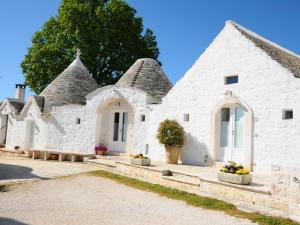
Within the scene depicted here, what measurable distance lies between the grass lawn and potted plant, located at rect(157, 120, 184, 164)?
2.44 metres

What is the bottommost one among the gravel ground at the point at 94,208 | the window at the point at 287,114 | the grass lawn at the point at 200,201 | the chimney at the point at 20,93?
the gravel ground at the point at 94,208

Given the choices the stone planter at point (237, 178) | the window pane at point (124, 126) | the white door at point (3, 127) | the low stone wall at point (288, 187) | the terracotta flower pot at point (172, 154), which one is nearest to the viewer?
the low stone wall at point (288, 187)

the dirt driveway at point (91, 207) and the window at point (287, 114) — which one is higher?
the window at point (287, 114)

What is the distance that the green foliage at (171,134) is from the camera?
40.8 ft

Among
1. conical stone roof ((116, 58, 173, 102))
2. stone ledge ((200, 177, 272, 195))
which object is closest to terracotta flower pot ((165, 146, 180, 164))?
conical stone roof ((116, 58, 173, 102))

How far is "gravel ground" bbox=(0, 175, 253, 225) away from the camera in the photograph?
586cm

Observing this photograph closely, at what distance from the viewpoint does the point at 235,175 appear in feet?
25.3

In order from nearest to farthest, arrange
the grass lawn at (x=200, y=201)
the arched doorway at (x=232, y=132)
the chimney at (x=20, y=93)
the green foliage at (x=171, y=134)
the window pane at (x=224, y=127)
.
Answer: the grass lawn at (x=200, y=201) < the arched doorway at (x=232, y=132) < the window pane at (x=224, y=127) < the green foliage at (x=171, y=134) < the chimney at (x=20, y=93)

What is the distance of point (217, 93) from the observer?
12.1 m

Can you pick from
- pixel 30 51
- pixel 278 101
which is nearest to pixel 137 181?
pixel 278 101

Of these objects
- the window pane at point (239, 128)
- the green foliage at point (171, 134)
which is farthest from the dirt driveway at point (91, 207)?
the window pane at point (239, 128)

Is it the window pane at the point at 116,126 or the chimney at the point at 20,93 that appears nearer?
the window pane at the point at 116,126

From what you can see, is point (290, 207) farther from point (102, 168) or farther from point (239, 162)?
point (102, 168)

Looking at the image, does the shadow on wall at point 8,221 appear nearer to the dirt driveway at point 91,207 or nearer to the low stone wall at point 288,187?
the dirt driveway at point 91,207
